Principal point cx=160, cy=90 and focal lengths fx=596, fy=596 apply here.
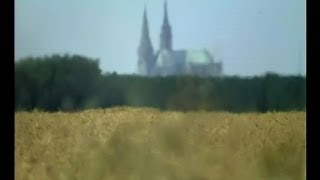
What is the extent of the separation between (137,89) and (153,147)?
151mm

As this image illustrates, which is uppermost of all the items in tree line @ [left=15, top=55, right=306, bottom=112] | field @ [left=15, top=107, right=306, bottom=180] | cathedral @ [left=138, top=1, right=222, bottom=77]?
cathedral @ [left=138, top=1, right=222, bottom=77]

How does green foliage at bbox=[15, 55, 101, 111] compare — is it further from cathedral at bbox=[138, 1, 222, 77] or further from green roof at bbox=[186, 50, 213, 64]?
green roof at bbox=[186, 50, 213, 64]

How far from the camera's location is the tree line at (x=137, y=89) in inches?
58.9

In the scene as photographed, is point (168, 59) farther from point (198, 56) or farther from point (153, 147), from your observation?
point (153, 147)

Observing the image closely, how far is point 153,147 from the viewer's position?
1.50 meters

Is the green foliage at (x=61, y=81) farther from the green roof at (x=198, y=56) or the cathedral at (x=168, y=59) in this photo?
the green roof at (x=198, y=56)

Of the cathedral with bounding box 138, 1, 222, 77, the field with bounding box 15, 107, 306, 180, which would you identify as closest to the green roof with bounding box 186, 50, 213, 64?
the cathedral with bounding box 138, 1, 222, 77

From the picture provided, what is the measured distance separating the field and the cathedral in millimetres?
103

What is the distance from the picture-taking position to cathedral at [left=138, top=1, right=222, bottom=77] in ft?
4.94

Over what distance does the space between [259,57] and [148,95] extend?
0.98 feet

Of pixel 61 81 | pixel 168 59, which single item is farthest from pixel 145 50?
pixel 61 81

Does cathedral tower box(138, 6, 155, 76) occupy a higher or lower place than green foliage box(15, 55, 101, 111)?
higher

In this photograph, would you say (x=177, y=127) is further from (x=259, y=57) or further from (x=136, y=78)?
(x=259, y=57)
